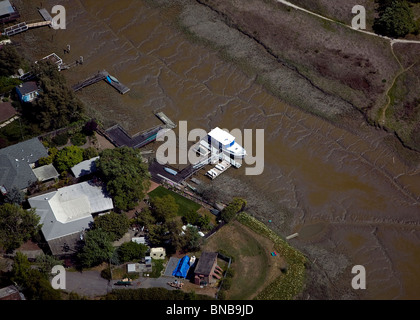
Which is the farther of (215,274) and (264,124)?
(264,124)

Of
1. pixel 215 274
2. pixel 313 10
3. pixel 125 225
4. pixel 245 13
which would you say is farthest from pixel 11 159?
pixel 313 10

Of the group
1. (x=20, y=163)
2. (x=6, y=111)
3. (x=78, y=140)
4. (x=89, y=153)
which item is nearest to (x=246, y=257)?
(x=89, y=153)

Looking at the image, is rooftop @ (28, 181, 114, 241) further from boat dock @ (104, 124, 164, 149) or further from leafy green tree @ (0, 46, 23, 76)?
leafy green tree @ (0, 46, 23, 76)

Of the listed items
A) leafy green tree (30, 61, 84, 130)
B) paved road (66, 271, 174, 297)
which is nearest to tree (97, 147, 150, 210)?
paved road (66, 271, 174, 297)

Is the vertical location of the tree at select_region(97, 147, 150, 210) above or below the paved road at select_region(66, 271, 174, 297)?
above

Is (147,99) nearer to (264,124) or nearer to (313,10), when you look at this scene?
(264,124)

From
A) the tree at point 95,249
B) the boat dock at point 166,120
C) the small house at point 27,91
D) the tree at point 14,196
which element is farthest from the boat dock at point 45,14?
the tree at point 95,249
